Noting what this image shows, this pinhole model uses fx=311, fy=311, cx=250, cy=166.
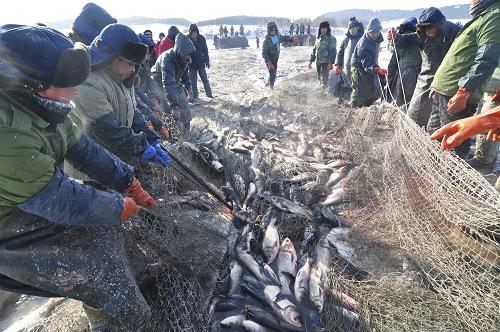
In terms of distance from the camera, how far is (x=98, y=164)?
8.55 ft

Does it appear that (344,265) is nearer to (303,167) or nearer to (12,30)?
(303,167)

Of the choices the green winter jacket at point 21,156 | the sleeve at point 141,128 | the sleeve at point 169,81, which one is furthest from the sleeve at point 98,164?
the sleeve at point 169,81

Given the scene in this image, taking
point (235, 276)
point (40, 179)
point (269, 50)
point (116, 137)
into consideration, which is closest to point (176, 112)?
point (116, 137)

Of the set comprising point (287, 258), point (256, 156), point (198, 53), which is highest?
point (198, 53)

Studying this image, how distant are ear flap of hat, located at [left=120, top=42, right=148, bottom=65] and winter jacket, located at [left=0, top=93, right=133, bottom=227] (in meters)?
1.04

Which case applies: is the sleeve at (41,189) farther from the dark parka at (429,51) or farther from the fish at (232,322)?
the dark parka at (429,51)

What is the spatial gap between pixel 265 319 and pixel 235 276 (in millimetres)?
601

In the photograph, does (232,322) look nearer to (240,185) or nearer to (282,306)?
(282,306)

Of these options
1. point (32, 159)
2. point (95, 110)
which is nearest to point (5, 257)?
point (32, 159)

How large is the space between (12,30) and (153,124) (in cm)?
362

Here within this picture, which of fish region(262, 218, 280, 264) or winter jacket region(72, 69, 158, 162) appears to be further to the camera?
fish region(262, 218, 280, 264)

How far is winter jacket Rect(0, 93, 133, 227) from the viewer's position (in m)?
1.70

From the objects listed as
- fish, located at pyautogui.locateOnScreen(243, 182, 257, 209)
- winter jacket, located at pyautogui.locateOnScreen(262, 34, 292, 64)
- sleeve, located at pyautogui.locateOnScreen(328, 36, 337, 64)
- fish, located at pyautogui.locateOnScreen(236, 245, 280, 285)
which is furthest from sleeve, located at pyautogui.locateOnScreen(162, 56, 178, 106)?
sleeve, located at pyautogui.locateOnScreen(328, 36, 337, 64)

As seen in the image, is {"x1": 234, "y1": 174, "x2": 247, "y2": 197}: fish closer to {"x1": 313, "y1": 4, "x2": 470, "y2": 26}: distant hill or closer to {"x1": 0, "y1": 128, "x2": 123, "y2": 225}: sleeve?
{"x1": 0, "y1": 128, "x2": 123, "y2": 225}: sleeve
